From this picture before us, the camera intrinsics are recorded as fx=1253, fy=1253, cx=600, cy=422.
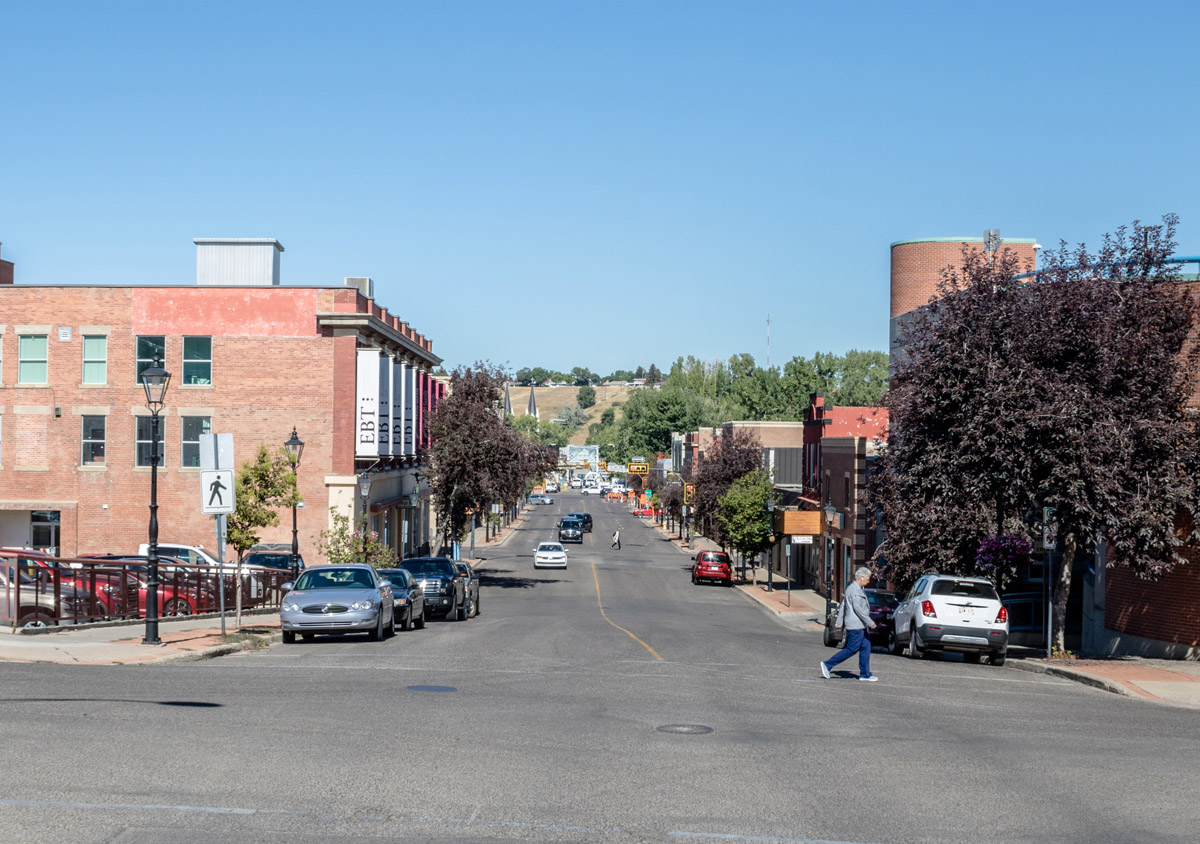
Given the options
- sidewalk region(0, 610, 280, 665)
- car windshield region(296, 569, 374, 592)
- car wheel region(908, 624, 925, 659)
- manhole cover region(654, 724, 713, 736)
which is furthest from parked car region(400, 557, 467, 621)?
manhole cover region(654, 724, 713, 736)

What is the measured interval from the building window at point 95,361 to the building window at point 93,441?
1516 mm

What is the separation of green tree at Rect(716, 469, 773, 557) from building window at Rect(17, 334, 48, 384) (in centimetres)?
3008

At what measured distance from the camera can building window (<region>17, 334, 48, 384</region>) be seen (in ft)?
156

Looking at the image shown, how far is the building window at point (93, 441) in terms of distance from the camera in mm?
47438

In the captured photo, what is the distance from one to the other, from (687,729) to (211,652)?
1067 centimetres

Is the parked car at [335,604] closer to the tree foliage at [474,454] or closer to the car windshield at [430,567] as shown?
the car windshield at [430,567]

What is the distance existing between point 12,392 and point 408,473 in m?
19.8

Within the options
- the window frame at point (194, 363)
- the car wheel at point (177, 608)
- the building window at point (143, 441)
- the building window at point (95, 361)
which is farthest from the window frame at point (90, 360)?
the car wheel at point (177, 608)

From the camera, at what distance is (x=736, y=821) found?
347 inches

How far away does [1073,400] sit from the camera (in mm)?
21672

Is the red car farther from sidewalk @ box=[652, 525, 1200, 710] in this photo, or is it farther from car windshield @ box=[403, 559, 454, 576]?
sidewalk @ box=[652, 525, 1200, 710]

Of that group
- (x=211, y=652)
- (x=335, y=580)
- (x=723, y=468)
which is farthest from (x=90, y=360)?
(x=723, y=468)

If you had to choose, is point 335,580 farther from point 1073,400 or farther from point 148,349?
point 148,349

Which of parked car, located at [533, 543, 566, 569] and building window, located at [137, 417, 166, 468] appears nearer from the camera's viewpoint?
building window, located at [137, 417, 166, 468]
